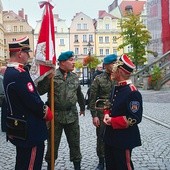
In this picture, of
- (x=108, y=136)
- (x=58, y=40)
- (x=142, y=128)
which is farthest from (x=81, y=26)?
(x=108, y=136)

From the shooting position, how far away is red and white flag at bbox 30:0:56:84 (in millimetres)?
5020

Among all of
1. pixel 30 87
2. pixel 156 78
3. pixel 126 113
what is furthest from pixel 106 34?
pixel 30 87

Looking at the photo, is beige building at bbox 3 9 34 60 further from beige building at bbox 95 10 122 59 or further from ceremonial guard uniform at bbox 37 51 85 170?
ceremonial guard uniform at bbox 37 51 85 170

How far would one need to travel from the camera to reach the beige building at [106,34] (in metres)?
74.8

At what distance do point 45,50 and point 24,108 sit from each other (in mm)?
1240

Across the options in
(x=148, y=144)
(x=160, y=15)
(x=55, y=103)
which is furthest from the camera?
(x=160, y=15)

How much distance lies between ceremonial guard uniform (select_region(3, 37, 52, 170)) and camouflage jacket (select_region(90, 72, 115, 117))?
1.82m

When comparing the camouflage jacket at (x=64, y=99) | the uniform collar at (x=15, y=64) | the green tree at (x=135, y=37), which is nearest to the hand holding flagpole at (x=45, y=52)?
the camouflage jacket at (x=64, y=99)

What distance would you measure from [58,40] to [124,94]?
70513 mm

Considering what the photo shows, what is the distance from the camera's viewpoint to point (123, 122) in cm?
415

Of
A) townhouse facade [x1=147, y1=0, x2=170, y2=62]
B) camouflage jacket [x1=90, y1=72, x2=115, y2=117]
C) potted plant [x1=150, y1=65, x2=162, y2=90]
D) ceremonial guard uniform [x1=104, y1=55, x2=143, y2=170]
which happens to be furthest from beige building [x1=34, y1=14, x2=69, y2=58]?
ceremonial guard uniform [x1=104, y1=55, x2=143, y2=170]

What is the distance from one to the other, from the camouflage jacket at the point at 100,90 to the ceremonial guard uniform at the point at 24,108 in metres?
1.82

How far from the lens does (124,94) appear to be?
422cm

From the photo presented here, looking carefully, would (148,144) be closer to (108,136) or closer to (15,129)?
(108,136)
